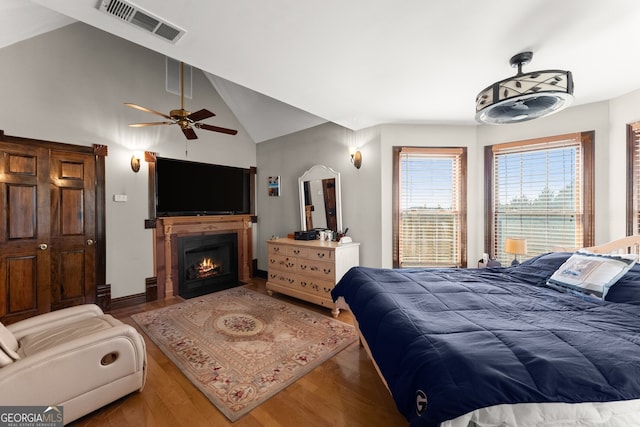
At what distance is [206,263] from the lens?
4.59 m

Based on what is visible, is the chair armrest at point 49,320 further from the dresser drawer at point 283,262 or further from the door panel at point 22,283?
the dresser drawer at point 283,262

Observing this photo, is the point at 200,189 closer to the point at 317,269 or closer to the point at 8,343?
the point at 317,269

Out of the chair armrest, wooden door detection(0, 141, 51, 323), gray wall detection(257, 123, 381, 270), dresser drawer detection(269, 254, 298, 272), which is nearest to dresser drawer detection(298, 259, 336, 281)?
dresser drawer detection(269, 254, 298, 272)

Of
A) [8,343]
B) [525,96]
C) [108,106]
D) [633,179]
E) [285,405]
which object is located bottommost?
[285,405]

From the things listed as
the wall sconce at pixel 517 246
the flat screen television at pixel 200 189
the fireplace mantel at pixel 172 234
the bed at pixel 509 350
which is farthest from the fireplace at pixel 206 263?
the wall sconce at pixel 517 246

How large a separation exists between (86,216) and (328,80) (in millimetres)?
3473

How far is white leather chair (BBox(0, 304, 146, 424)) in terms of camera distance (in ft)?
4.77

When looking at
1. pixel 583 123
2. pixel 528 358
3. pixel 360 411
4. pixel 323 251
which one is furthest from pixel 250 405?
pixel 583 123

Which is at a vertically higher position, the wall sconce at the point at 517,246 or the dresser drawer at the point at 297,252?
the wall sconce at the point at 517,246

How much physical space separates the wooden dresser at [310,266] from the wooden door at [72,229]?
2345 millimetres

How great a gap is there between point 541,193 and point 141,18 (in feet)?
14.0

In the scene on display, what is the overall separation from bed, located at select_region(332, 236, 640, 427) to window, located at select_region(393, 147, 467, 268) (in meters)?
1.70

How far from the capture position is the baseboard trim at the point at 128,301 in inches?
139

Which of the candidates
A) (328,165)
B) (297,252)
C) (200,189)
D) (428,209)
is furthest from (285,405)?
(200,189)
